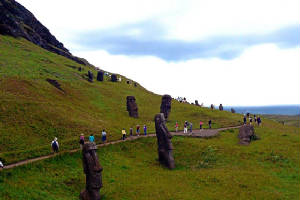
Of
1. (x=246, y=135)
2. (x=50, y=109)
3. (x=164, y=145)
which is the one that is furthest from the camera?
(x=50, y=109)

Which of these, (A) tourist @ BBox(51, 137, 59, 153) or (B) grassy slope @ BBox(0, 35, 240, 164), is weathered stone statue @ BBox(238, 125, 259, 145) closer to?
(B) grassy slope @ BBox(0, 35, 240, 164)

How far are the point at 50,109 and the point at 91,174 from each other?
2466cm

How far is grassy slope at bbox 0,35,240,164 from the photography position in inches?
1276

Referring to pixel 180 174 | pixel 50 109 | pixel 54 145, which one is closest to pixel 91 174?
pixel 54 145

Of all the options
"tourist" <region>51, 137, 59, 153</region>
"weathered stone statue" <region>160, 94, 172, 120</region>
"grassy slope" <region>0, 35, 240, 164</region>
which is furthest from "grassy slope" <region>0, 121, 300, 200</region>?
"weathered stone statue" <region>160, 94, 172, 120</region>

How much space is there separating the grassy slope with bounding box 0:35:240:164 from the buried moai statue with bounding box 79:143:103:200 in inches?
376

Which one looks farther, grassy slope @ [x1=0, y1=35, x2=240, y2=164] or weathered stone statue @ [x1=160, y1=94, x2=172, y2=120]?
weathered stone statue @ [x1=160, y1=94, x2=172, y2=120]

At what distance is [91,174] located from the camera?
20.8 m

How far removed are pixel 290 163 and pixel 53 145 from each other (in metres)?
27.8

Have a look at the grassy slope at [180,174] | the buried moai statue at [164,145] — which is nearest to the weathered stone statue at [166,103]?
the grassy slope at [180,174]

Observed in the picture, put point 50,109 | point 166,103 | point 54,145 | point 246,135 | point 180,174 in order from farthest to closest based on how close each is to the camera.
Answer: point 166,103 < point 50,109 < point 246,135 < point 54,145 < point 180,174

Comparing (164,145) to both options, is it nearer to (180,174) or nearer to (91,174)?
(180,174)

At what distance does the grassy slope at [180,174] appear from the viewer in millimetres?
22219

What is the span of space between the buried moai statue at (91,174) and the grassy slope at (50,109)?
9547 mm
